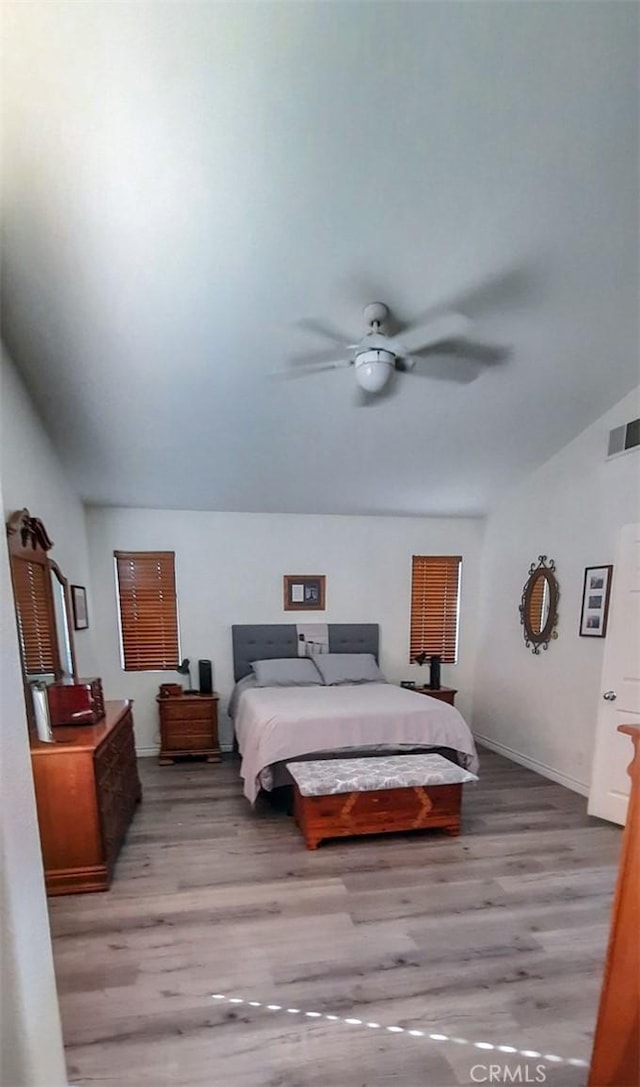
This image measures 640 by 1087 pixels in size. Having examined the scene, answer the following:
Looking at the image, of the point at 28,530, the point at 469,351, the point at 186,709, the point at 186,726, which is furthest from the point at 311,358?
the point at 186,726

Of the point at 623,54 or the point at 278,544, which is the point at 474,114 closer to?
the point at 623,54

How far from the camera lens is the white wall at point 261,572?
4422mm

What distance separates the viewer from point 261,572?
186 inches

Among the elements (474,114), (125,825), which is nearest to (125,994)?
(125,825)

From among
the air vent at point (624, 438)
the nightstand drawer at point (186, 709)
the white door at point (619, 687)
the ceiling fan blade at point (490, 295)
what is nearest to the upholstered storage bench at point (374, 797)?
the white door at point (619, 687)

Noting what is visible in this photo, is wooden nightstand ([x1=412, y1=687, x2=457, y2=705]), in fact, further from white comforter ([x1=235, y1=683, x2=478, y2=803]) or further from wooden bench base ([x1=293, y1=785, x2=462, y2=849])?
wooden bench base ([x1=293, y1=785, x2=462, y2=849])

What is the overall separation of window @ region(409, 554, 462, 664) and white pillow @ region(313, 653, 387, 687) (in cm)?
67

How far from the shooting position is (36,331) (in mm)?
2439

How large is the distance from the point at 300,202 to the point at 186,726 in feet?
13.2

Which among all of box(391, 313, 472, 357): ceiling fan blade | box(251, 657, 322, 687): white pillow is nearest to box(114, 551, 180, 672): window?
box(251, 657, 322, 687): white pillow

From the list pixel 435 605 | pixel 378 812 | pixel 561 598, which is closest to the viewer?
pixel 378 812

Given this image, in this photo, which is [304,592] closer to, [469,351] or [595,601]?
[595,601]

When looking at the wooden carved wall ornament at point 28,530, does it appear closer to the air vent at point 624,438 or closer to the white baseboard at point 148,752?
the white baseboard at point 148,752

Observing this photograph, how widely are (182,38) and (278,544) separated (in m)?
3.68
